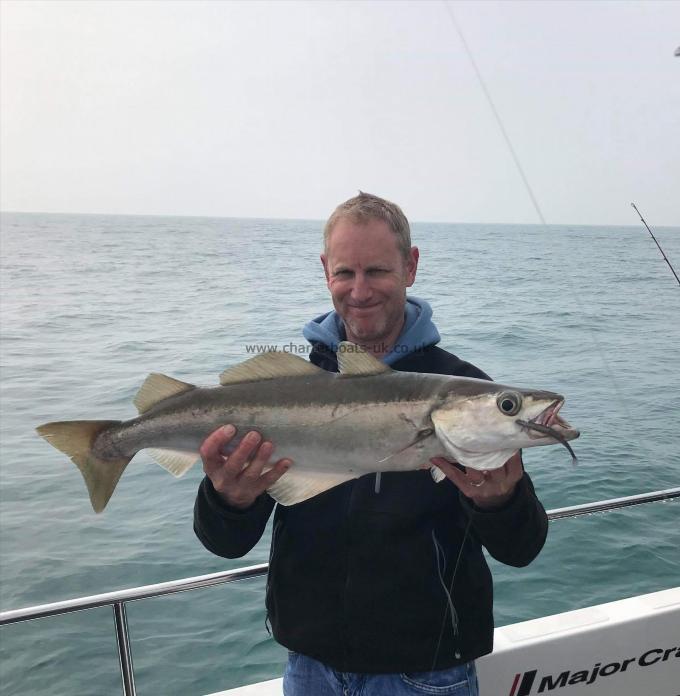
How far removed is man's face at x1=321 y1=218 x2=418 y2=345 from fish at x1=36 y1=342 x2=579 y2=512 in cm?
19

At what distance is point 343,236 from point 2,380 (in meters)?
15.2

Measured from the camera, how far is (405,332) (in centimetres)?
267

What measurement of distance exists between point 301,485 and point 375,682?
2.49ft

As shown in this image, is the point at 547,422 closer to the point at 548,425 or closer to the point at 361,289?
the point at 548,425

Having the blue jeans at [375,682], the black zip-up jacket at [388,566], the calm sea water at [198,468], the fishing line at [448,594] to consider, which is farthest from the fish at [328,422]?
the calm sea water at [198,468]

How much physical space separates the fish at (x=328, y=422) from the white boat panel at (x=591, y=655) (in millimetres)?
1498

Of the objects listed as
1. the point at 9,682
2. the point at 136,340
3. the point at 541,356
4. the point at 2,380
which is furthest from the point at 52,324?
the point at 9,682

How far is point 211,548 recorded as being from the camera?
8.32ft

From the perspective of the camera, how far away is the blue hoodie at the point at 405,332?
2.64m

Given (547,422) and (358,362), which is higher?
(358,362)

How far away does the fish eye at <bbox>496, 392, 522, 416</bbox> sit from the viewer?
2.18m

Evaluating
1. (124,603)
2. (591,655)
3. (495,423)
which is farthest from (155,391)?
(591,655)

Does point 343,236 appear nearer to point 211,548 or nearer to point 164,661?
point 211,548

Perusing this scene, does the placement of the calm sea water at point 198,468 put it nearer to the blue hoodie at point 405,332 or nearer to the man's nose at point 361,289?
the blue hoodie at point 405,332
